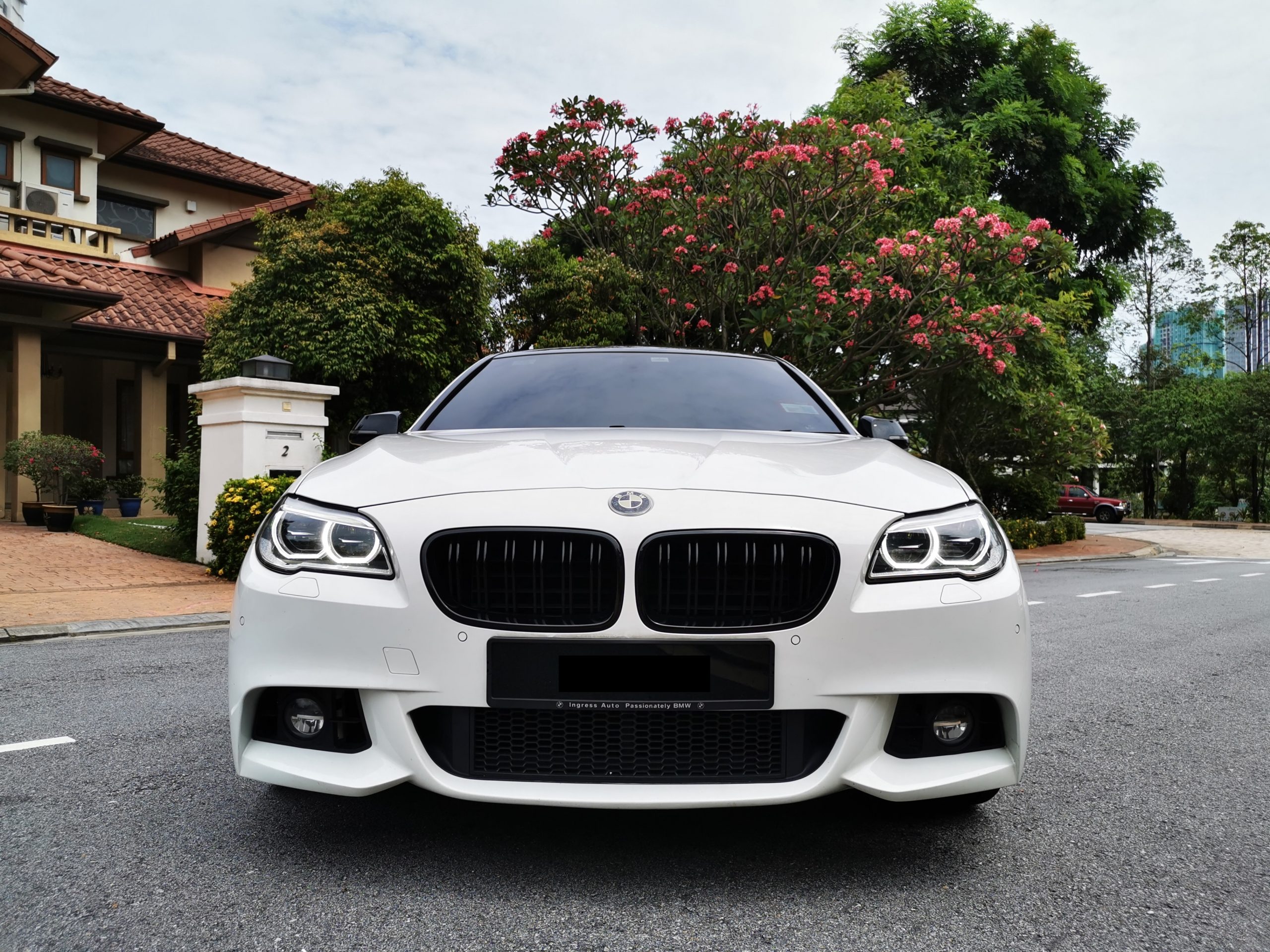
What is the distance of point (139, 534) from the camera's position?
1242cm

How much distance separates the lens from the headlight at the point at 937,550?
7.43 feet

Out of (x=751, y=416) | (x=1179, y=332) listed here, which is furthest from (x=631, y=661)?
(x=1179, y=332)

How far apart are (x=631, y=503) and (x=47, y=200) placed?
Answer: 19329 millimetres

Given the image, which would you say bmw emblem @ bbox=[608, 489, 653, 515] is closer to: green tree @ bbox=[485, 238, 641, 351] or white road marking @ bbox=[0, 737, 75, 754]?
white road marking @ bbox=[0, 737, 75, 754]

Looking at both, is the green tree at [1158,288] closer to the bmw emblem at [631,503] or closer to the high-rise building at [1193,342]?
the high-rise building at [1193,342]

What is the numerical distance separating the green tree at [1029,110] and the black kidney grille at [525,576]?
70.6ft

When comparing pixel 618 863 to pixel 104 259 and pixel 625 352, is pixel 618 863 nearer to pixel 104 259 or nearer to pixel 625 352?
pixel 625 352

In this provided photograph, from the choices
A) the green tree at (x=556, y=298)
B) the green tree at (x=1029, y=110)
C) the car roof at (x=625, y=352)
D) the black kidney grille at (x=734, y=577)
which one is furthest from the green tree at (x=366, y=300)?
the green tree at (x=1029, y=110)

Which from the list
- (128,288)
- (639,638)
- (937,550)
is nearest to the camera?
(639,638)

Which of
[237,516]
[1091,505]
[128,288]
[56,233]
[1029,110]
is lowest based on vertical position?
[1091,505]

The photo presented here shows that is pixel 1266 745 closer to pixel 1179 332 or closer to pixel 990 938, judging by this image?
pixel 990 938

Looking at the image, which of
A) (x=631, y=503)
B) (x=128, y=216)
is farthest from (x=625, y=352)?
(x=128, y=216)

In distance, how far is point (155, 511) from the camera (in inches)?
678

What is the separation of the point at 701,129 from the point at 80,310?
9596 millimetres
